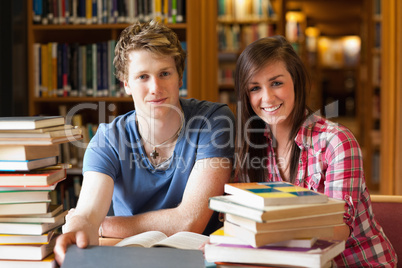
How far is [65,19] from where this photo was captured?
3.08m

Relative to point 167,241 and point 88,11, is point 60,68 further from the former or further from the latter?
point 167,241

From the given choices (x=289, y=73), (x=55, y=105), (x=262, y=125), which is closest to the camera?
(x=289, y=73)

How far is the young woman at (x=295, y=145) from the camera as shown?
129cm

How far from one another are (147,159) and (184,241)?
1.60 feet

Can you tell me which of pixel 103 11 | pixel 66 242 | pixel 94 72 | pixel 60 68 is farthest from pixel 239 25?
Answer: pixel 66 242

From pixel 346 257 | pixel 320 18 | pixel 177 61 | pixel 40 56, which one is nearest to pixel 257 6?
pixel 40 56

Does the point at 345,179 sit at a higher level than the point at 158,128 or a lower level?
lower

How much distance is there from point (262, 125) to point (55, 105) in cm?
208

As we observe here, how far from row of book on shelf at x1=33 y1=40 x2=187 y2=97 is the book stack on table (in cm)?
217

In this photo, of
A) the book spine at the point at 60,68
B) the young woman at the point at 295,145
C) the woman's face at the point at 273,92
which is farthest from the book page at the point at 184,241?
the book spine at the point at 60,68

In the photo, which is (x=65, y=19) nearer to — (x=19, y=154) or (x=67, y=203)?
(x=67, y=203)

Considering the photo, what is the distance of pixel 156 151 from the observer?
64.6 inches

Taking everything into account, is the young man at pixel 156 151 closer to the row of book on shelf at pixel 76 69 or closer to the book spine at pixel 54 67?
the row of book on shelf at pixel 76 69

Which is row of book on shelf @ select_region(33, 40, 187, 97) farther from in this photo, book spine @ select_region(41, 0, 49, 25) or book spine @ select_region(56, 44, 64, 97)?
book spine @ select_region(41, 0, 49, 25)
